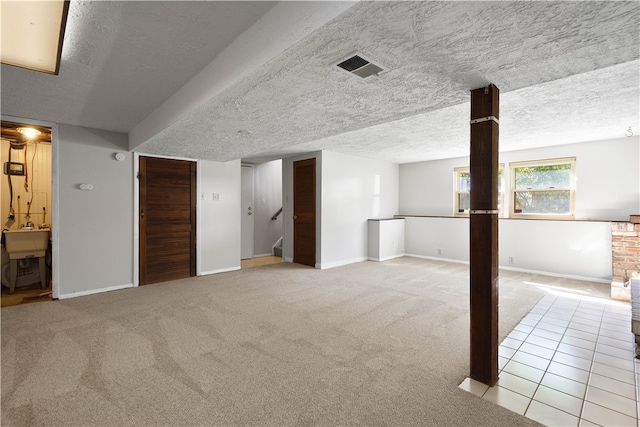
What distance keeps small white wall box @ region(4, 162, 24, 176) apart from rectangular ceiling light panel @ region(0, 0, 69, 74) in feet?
11.4

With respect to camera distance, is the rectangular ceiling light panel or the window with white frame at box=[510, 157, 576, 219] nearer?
the rectangular ceiling light panel

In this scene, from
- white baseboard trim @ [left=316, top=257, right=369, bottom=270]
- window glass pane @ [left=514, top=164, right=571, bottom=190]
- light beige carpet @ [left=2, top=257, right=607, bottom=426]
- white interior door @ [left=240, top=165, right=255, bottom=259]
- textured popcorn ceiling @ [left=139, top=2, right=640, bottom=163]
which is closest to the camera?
textured popcorn ceiling @ [left=139, top=2, right=640, bottom=163]

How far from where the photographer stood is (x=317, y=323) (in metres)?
2.95

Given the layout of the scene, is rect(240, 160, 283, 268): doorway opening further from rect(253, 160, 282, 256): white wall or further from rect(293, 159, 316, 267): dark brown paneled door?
rect(293, 159, 316, 267): dark brown paneled door

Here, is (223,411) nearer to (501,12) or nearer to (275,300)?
(275,300)

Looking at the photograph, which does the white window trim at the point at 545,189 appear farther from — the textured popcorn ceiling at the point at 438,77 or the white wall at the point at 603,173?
the textured popcorn ceiling at the point at 438,77

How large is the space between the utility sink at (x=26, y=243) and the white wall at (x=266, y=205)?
3819 mm

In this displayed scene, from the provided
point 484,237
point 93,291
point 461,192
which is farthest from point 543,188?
point 93,291

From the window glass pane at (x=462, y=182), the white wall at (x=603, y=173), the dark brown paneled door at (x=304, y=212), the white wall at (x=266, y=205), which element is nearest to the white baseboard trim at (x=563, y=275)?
the white wall at (x=603, y=173)

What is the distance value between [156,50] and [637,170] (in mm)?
6598

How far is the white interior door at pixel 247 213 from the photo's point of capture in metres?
6.86

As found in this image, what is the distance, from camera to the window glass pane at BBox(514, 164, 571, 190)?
512 cm

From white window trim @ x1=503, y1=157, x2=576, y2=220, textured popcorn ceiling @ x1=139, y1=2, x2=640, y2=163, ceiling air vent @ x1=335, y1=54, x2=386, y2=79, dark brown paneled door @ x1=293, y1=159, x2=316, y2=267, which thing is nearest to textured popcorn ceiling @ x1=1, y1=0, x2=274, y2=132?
textured popcorn ceiling @ x1=139, y1=2, x2=640, y2=163

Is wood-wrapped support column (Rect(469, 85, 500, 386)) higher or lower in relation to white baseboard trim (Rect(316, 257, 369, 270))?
higher
